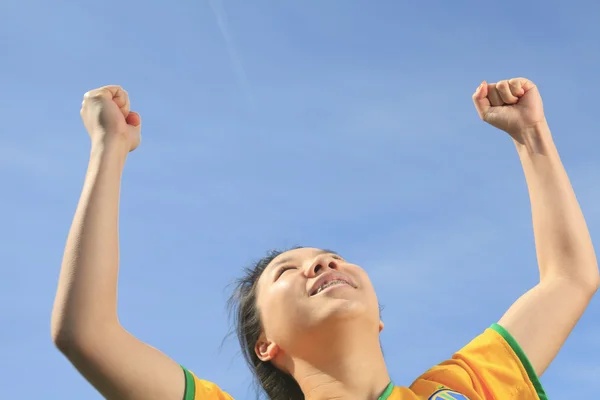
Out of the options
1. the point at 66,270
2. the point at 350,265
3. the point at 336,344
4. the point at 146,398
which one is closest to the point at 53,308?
the point at 66,270

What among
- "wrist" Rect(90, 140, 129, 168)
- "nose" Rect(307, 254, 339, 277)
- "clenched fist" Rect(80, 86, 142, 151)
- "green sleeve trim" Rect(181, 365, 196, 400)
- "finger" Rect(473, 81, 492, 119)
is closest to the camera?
"green sleeve trim" Rect(181, 365, 196, 400)

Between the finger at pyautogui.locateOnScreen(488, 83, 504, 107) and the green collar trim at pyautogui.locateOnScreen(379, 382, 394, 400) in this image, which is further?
the finger at pyautogui.locateOnScreen(488, 83, 504, 107)

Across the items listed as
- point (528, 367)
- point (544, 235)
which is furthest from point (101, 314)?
point (544, 235)

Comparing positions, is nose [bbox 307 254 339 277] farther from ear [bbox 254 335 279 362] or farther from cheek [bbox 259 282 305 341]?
ear [bbox 254 335 279 362]

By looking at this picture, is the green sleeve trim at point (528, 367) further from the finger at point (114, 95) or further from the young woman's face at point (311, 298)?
the finger at point (114, 95)

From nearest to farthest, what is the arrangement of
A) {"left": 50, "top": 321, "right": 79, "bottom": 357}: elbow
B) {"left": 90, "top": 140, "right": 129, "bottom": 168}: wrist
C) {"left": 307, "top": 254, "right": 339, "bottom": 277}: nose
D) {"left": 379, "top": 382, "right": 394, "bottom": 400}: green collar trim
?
1. {"left": 50, "top": 321, "right": 79, "bottom": 357}: elbow
2. {"left": 90, "top": 140, "right": 129, "bottom": 168}: wrist
3. {"left": 379, "top": 382, "right": 394, "bottom": 400}: green collar trim
4. {"left": 307, "top": 254, "right": 339, "bottom": 277}: nose

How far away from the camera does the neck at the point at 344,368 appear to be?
3.87m

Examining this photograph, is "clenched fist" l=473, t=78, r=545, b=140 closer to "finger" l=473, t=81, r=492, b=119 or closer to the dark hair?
"finger" l=473, t=81, r=492, b=119

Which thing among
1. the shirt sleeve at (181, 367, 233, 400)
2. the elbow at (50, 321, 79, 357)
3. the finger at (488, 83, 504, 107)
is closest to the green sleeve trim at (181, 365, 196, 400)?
the shirt sleeve at (181, 367, 233, 400)

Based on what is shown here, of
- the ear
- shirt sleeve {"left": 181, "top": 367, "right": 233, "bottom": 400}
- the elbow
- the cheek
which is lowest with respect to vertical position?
shirt sleeve {"left": 181, "top": 367, "right": 233, "bottom": 400}

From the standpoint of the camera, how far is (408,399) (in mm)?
3871

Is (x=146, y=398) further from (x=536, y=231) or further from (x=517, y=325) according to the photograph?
(x=536, y=231)

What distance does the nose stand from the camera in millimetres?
4113

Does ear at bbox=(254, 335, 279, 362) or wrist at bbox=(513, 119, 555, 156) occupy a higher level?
wrist at bbox=(513, 119, 555, 156)
